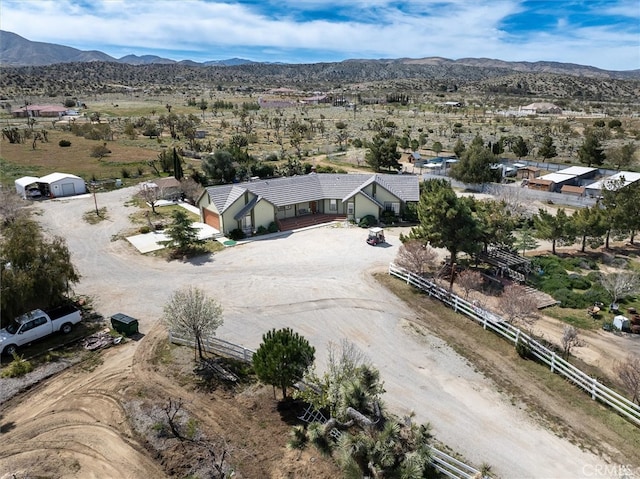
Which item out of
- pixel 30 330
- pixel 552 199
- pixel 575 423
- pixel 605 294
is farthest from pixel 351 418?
pixel 552 199

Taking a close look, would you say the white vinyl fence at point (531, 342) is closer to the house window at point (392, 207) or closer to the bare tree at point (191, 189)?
the house window at point (392, 207)

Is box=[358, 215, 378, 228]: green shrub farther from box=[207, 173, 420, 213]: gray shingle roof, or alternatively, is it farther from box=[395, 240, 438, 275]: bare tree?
box=[395, 240, 438, 275]: bare tree

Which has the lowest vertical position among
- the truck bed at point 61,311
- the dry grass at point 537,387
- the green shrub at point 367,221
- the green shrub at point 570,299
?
the dry grass at point 537,387

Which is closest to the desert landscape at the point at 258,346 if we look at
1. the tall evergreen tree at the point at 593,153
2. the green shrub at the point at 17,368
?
the green shrub at the point at 17,368

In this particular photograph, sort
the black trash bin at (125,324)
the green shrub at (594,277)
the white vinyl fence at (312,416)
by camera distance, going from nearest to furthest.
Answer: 1. the white vinyl fence at (312,416)
2. the black trash bin at (125,324)
3. the green shrub at (594,277)

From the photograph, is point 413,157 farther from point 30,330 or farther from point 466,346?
point 30,330

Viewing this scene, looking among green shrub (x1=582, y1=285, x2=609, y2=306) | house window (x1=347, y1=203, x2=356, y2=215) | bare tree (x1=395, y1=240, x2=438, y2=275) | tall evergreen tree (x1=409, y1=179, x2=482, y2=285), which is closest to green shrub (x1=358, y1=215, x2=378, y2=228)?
house window (x1=347, y1=203, x2=356, y2=215)

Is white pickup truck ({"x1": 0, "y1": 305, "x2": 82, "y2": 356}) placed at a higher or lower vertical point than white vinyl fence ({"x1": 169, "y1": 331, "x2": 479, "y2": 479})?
higher
